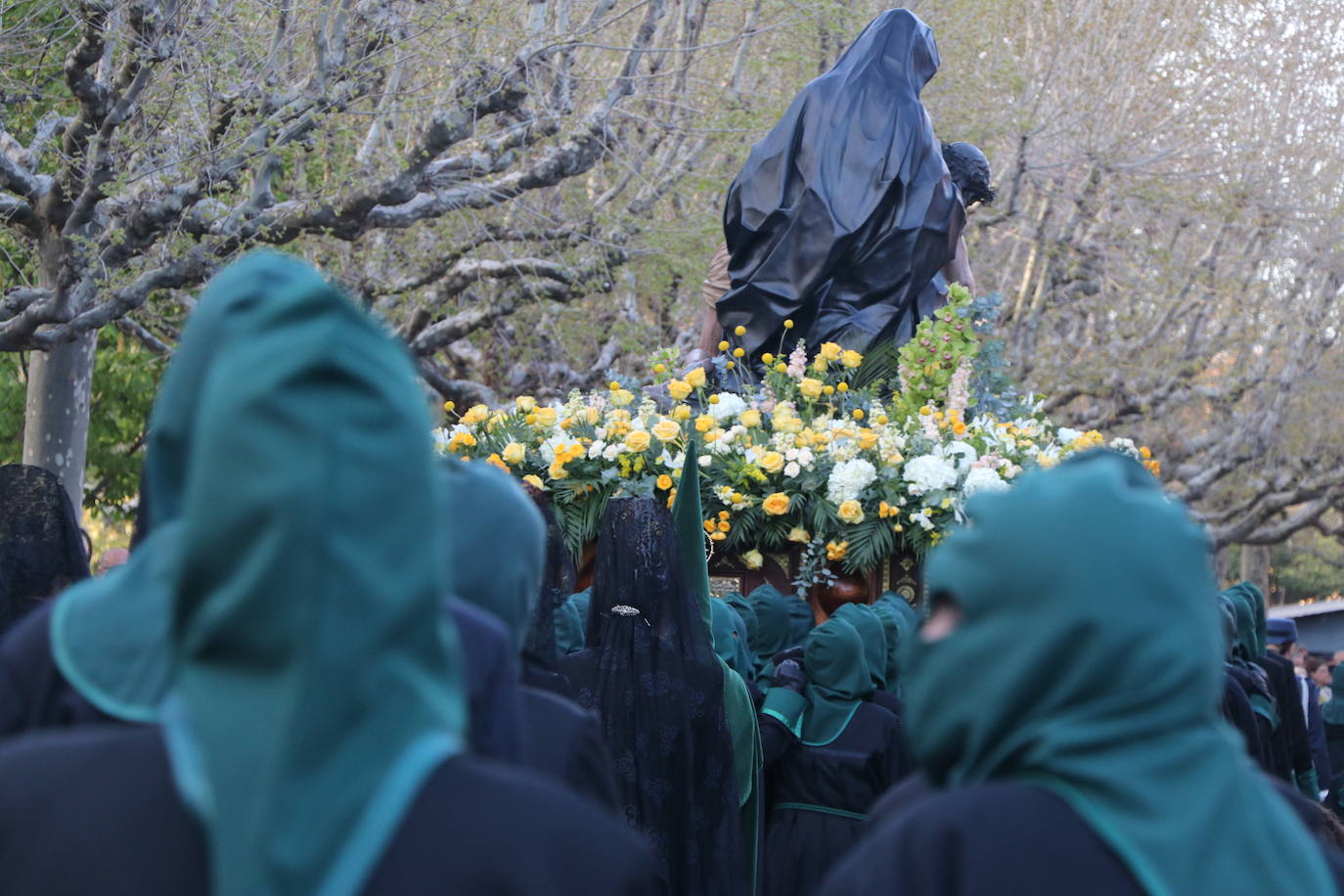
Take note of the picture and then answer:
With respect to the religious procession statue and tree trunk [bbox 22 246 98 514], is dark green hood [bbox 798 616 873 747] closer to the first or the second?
the religious procession statue

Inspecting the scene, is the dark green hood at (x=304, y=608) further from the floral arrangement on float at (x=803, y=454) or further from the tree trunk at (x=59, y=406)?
the tree trunk at (x=59, y=406)

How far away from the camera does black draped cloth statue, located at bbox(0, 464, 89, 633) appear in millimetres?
3311

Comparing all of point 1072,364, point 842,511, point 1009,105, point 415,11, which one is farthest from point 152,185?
point 1072,364

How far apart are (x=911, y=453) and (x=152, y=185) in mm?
4882

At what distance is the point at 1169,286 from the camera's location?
22188 millimetres

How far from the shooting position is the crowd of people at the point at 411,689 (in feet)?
5.02

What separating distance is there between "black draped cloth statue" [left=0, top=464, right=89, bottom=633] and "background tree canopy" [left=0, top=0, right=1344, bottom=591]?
5566 millimetres

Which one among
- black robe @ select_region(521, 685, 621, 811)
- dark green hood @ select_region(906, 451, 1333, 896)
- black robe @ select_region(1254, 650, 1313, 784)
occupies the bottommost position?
black robe @ select_region(1254, 650, 1313, 784)

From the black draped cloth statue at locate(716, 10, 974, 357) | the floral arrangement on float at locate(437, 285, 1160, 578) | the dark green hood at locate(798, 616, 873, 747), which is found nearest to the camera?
the dark green hood at locate(798, 616, 873, 747)

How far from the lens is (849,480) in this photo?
7.38 m

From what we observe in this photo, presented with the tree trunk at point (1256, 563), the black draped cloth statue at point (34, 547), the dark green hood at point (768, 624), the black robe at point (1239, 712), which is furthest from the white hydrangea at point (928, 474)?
the tree trunk at point (1256, 563)

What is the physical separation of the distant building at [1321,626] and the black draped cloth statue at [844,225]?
10212 mm

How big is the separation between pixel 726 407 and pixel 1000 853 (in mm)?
6387

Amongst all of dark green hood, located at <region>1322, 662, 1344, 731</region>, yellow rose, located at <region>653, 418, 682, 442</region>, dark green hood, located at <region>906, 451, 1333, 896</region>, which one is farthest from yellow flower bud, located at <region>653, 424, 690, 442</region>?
dark green hood, located at <region>906, 451, 1333, 896</region>
